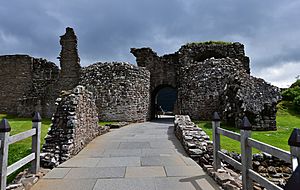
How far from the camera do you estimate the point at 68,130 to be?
6.70m

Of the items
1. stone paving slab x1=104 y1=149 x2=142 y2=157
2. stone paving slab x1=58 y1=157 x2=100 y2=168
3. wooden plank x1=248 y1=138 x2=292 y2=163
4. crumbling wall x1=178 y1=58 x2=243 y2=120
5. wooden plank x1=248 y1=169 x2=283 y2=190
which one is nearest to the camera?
wooden plank x1=248 y1=138 x2=292 y2=163

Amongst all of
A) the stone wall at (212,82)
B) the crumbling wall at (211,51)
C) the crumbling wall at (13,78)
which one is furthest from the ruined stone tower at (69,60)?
the crumbling wall at (211,51)

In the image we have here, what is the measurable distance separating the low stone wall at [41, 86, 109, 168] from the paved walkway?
29cm

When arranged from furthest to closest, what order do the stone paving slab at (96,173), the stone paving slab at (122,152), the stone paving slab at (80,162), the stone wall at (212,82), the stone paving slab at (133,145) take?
the stone wall at (212,82) → the stone paving slab at (133,145) → the stone paving slab at (122,152) → the stone paving slab at (80,162) → the stone paving slab at (96,173)

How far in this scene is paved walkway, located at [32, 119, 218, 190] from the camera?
413 centimetres

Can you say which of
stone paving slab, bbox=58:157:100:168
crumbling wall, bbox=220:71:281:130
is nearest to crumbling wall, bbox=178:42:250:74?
crumbling wall, bbox=220:71:281:130

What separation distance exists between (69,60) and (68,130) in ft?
62.3

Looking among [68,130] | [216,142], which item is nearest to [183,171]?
[216,142]

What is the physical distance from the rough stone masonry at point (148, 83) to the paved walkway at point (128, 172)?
26.7 ft

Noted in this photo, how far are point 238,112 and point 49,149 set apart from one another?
10.4 metres

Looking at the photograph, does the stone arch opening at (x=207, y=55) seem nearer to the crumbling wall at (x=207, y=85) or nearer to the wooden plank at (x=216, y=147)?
the crumbling wall at (x=207, y=85)

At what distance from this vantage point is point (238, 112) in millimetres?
13156

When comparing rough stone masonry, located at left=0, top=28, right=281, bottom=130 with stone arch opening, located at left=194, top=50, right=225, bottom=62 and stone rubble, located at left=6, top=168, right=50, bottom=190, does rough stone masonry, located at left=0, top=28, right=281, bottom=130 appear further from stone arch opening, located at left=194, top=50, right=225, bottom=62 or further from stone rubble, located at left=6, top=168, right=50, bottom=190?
stone rubble, located at left=6, top=168, right=50, bottom=190

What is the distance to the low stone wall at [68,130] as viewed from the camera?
598 centimetres
